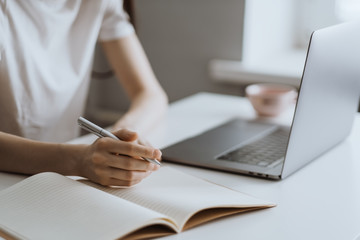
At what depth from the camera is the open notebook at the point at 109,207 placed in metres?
0.78

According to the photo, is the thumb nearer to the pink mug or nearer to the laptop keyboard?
the laptop keyboard

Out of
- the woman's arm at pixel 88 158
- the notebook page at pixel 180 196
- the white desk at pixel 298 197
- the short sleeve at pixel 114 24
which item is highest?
the short sleeve at pixel 114 24

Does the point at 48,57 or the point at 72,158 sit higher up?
the point at 48,57

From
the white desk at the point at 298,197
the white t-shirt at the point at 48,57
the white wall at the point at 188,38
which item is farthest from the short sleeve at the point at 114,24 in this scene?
the white wall at the point at 188,38

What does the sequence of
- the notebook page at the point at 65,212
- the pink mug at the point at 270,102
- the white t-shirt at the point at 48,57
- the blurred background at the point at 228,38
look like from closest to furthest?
1. the notebook page at the point at 65,212
2. the white t-shirt at the point at 48,57
3. the pink mug at the point at 270,102
4. the blurred background at the point at 228,38

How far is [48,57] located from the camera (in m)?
1.43

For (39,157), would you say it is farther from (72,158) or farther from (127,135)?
(127,135)

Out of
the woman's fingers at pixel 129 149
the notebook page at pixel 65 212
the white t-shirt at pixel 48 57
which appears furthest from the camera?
the white t-shirt at pixel 48 57

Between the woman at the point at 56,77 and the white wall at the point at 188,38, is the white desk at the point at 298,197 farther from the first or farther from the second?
the white wall at the point at 188,38

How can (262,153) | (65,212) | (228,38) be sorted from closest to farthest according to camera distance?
→ 1. (65,212)
2. (262,153)
3. (228,38)

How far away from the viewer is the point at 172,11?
233 cm

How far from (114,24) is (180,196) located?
78 cm

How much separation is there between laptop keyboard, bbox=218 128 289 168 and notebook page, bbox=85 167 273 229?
0.16 m

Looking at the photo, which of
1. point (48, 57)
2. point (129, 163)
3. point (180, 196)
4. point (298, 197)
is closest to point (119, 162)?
point (129, 163)
